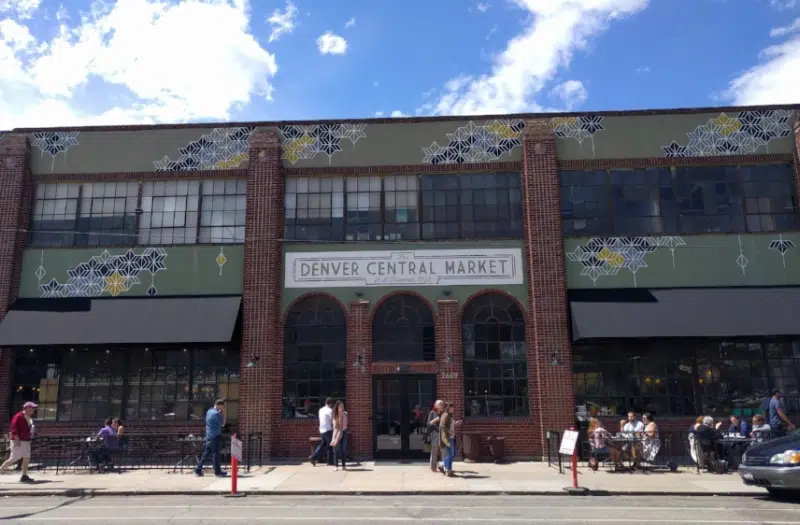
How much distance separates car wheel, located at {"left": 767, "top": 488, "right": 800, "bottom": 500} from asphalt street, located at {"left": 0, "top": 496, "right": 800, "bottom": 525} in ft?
1.11

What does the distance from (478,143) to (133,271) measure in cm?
1127

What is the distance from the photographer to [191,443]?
17125 mm

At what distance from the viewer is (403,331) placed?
Answer: 1842cm

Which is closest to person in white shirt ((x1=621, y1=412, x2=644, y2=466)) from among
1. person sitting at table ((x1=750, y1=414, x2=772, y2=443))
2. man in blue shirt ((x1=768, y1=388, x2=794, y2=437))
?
person sitting at table ((x1=750, y1=414, x2=772, y2=443))

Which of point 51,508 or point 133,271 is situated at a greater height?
point 133,271

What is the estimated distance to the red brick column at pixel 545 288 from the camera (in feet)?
57.5

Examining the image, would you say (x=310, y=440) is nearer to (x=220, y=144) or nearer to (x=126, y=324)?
(x=126, y=324)

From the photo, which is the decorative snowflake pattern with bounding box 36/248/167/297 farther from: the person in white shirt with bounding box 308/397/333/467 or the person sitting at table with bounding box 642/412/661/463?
the person sitting at table with bounding box 642/412/661/463

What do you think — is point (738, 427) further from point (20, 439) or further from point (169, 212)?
point (20, 439)

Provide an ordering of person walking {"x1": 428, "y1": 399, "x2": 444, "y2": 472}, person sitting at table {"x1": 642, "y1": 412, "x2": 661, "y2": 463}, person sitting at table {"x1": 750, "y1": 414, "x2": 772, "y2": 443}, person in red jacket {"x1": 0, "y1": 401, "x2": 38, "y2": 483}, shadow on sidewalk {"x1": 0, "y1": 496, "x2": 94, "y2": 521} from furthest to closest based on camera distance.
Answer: person sitting at table {"x1": 642, "y1": 412, "x2": 661, "y2": 463} < person walking {"x1": 428, "y1": 399, "x2": 444, "y2": 472} < person sitting at table {"x1": 750, "y1": 414, "x2": 772, "y2": 443} < person in red jacket {"x1": 0, "y1": 401, "x2": 38, "y2": 483} < shadow on sidewalk {"x1": 0, "y1": 496, "x2": 94, "y2": 521}

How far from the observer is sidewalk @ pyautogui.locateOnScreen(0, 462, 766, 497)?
12.9 m

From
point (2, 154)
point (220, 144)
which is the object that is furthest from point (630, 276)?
point (2, 154)

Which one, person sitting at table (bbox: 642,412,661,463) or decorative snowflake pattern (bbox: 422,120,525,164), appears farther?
decorative snowflake pattern (bbox: 422,120,525,164)

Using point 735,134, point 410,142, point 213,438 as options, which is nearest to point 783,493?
point 735,134
